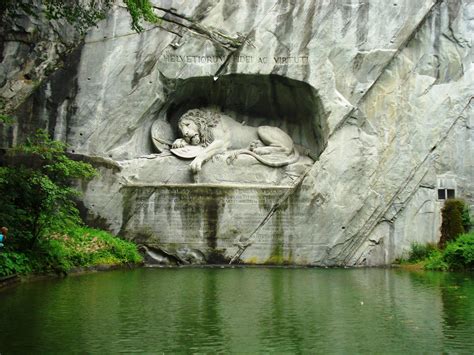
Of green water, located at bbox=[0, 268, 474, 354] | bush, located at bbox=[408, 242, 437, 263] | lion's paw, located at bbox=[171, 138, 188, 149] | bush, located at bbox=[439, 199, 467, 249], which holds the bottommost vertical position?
green water, located at bbox=[0, 268, 474, 354]

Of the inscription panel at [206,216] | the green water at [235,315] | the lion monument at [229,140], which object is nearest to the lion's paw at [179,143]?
the lion monument at [229,140]

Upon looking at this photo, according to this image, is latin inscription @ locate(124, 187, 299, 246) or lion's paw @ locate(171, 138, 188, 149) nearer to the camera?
latin inscription @ locate(124, 187, 299, 246)

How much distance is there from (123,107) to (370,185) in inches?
252

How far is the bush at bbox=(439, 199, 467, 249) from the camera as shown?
1501cm

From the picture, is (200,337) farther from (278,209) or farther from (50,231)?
(278,209)

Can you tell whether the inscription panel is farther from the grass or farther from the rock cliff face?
the grass

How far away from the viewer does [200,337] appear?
19.2ft

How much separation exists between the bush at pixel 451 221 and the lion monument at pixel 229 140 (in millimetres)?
3951

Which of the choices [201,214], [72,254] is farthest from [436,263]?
[72,254]

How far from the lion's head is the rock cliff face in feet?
1.91

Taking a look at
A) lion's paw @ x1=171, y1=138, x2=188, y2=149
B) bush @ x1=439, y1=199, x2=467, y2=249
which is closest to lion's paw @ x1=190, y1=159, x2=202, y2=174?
lion's paw @ x1=171, y1=138, x2=188, y2=149

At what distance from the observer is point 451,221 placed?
15.1 meters

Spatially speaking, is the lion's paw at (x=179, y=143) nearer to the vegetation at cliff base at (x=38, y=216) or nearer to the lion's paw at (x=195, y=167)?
the lion's paw at (x=195, y=167)

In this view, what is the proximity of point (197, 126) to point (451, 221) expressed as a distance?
6.75 m
